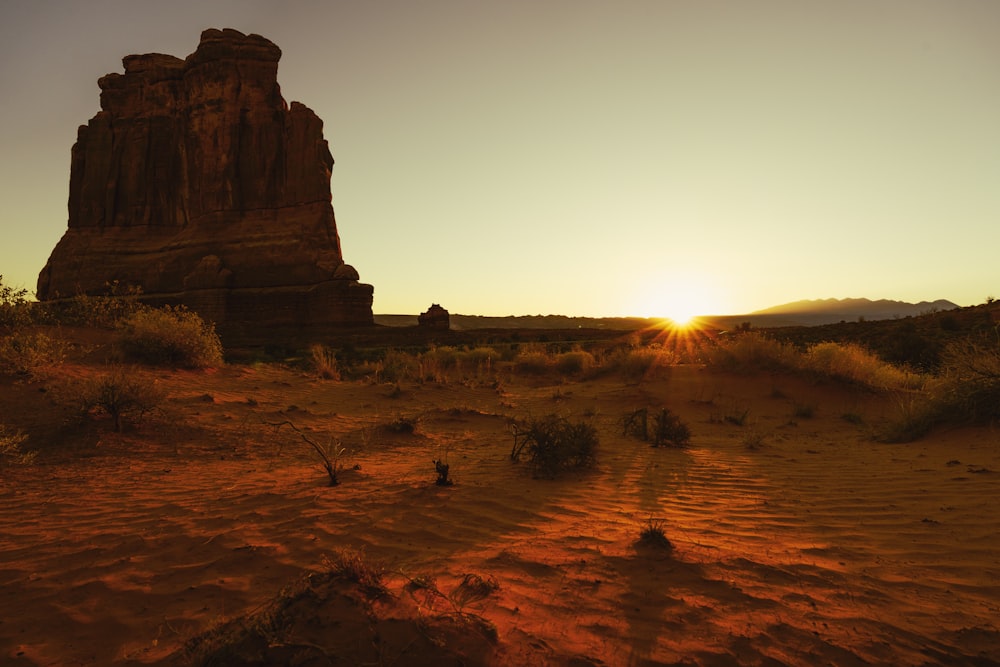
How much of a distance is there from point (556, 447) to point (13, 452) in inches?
235

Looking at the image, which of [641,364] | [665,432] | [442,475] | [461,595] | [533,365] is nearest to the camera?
[461,595]

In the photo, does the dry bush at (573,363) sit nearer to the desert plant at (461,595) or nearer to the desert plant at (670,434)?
the desert plant at (670,434)

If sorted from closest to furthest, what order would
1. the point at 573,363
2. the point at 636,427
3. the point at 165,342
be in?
the point at 636,427 → the point at 165,342 → the point at 573,363

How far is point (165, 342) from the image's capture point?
37.1ft

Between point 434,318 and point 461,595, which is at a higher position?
point 434,318

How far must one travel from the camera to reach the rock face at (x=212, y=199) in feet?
131

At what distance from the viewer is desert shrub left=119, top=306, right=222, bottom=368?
11.2 metres

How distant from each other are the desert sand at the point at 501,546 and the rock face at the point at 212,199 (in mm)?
33482

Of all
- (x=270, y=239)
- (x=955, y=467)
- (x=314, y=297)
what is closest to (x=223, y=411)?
(x=955, y=467)

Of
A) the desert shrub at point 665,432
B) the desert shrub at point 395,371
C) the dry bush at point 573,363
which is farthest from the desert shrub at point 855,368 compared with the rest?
the desert shrub at point 395,371

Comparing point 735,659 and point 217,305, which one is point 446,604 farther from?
point 217,305

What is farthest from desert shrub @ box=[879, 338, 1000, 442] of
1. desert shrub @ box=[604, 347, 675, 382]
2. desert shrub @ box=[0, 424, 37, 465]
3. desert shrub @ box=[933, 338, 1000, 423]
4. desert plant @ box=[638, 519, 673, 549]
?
desert shrub @ box=[0, 424, 37, 465]

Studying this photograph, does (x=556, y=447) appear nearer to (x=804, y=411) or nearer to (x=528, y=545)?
(x=528, y=545)

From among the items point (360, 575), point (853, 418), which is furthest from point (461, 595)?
point (853, 418)
